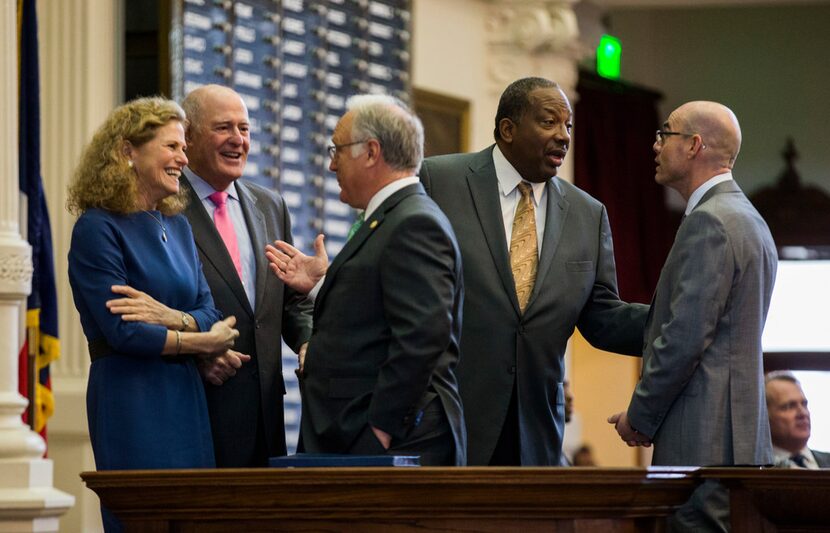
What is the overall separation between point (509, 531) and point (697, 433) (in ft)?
3.86

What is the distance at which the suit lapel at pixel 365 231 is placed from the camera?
3.99 m

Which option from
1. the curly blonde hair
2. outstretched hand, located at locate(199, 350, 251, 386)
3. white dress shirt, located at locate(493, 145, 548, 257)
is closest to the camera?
the curly blonde hair

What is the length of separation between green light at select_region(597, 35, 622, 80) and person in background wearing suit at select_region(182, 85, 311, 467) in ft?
22.7

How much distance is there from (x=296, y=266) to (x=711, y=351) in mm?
1138

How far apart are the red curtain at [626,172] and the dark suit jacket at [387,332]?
23.0 ft

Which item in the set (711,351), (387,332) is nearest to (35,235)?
(387,332)

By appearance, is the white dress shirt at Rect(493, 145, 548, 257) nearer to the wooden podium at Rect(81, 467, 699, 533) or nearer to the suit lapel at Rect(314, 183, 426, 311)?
the suit lapel at Rect(314, 183, 426, 311)

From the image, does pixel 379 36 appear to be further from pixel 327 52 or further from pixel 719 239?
pixel 719 239

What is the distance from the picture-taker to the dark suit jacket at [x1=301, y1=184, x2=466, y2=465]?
12.5 feet

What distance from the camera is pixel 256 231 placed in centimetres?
468

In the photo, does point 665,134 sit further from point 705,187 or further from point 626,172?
point 626,172

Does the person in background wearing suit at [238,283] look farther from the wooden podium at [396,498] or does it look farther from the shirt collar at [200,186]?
the wooden podium at [396,498]

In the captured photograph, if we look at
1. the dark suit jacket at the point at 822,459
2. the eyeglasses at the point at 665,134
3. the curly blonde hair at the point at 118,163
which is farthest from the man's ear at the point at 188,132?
the dark suit jacket at the point at 822,459

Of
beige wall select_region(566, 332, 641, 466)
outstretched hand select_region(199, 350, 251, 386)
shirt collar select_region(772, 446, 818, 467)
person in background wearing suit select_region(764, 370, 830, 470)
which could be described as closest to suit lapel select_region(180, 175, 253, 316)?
outstretched hand select_region(199, 350, 251, 386)
